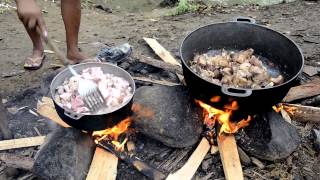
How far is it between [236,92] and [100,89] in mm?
1299

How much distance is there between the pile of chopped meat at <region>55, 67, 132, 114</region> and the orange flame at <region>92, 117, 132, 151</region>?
10.2 inches

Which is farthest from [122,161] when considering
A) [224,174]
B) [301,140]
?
[301,140]

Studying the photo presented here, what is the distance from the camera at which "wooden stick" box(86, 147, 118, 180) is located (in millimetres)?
3283

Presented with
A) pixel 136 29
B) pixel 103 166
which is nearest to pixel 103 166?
pixel 103 166

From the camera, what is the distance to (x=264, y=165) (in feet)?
11.6

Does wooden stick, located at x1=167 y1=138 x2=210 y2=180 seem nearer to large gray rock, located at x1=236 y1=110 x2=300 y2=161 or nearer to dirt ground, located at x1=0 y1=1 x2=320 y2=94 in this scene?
large gray rock, located at x1=236 y1=110 x2=300 y2=161

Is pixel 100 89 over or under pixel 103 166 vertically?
over

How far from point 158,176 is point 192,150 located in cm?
49

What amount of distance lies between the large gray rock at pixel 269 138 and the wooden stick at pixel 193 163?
35 cm

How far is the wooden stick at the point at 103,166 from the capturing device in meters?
3.28

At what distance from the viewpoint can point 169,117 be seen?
3.56m

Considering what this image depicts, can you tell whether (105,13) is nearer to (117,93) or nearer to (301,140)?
(117,93)

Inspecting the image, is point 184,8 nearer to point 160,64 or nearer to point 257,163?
point 160,64

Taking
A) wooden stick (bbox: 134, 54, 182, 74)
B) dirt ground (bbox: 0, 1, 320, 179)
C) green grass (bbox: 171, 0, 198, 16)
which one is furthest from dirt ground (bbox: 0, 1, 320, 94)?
wooden stick (bbox: 134, 54, 182, 74)
